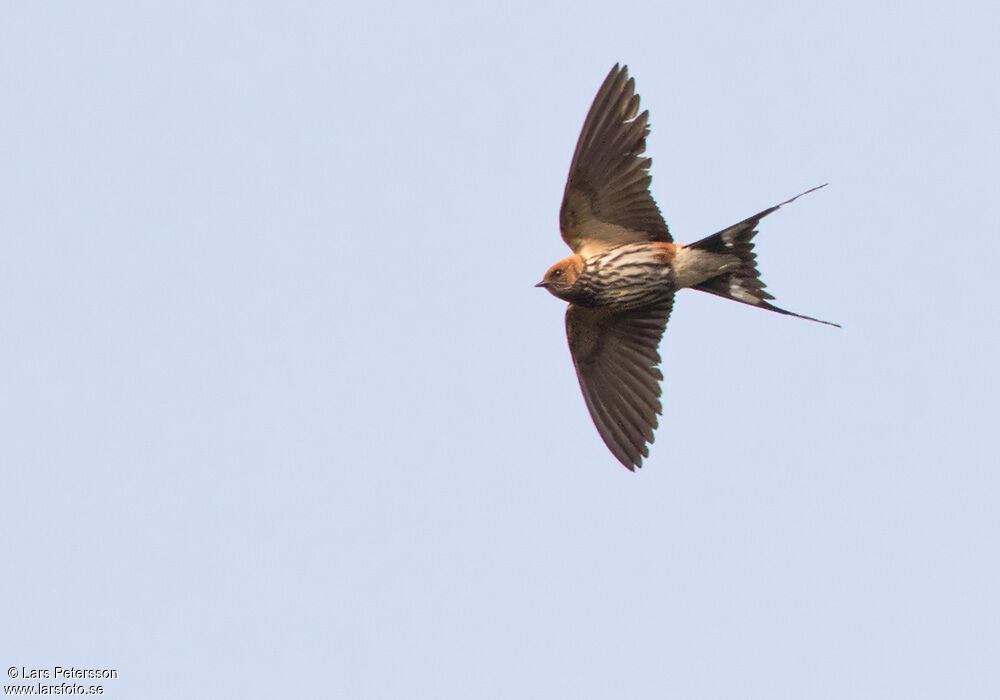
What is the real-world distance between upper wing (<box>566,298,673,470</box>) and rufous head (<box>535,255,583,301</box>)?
0.40 m

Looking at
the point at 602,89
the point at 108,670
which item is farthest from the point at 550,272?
the point at 108,670

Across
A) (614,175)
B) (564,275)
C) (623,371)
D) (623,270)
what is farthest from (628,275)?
(623,371)

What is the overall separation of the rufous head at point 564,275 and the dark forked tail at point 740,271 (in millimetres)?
775

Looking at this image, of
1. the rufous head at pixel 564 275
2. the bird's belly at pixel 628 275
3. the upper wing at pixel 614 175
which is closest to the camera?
the upper wing at pixel 614 175

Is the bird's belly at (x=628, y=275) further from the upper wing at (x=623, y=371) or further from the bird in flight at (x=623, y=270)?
the upper wing at (x=623, y=371)

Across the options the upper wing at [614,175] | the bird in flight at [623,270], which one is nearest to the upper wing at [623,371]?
the bird in flight at [623,270]

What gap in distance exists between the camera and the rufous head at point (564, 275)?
956 centimetres

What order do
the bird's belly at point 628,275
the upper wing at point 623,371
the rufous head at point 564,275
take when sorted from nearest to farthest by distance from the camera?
the bird's belly at point 628,275
the rufous head at point 564,275
the upper wing at point 623,371

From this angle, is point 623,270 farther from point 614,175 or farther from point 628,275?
point 614,175

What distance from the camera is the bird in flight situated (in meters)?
9.13

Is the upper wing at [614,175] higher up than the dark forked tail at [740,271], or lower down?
higher up

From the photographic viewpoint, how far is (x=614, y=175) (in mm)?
9188

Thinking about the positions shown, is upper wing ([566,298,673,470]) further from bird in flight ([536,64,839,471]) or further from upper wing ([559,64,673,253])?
upper wing ([559,64,673,253])

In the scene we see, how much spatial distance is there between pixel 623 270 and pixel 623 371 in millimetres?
938
